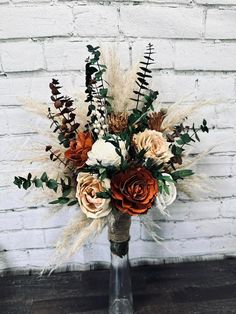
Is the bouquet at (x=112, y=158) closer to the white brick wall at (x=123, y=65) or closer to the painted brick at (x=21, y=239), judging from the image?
the white brick wall at (x=123, y=65)

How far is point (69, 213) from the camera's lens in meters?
1.02

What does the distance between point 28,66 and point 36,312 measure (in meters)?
0.65

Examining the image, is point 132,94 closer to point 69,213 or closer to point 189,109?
point 189,109

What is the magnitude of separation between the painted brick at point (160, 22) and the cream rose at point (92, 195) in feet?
1.41

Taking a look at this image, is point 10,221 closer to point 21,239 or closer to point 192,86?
point 21,239

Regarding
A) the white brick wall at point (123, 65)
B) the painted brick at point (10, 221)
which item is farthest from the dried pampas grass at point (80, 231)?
the painted brick at point (10, 221)

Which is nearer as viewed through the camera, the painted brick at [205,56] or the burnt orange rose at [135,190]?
Answer: the burnt orange rose at [135,190]

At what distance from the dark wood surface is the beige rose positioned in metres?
0.48

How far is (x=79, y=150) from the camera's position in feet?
2.10

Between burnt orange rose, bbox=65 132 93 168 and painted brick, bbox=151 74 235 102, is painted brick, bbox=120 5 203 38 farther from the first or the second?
burnt orange rose, bbox=65 132 93 168

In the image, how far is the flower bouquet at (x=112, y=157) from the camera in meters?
0.62

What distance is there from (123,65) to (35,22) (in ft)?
0.81

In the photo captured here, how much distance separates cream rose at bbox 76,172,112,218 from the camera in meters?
0.64

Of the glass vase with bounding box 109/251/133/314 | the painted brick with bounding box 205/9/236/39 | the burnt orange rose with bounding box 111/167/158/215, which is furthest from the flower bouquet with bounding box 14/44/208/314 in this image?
the painted brick with bounding box 205/9/236/39
